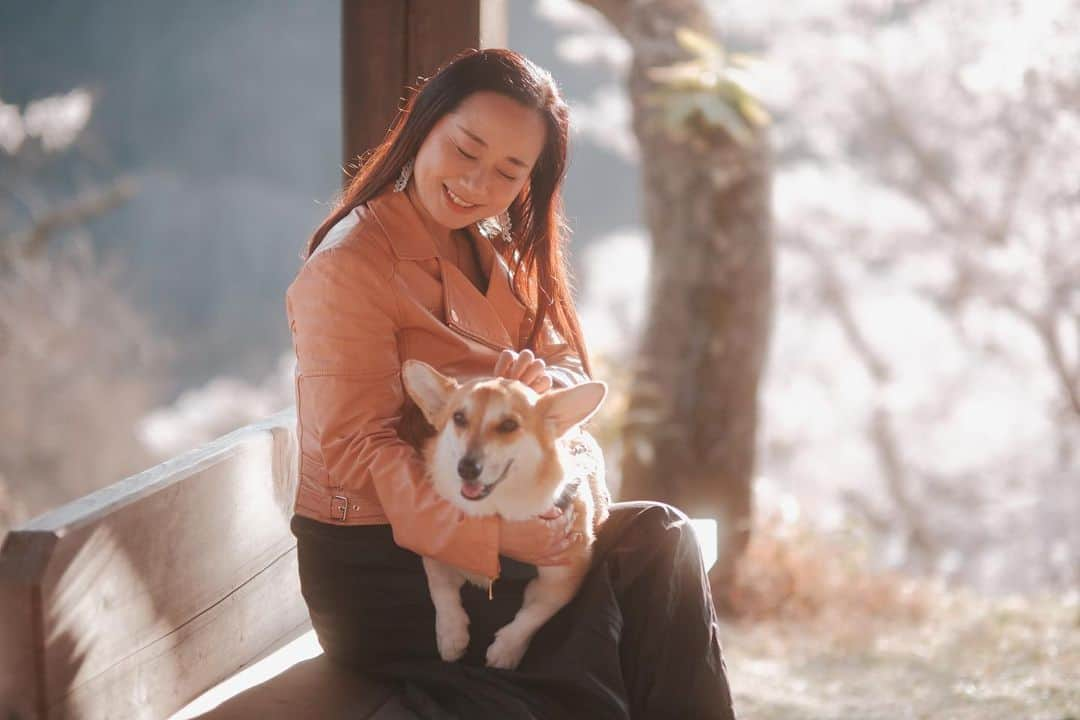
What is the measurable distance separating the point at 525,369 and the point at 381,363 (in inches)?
11.3

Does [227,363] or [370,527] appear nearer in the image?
[370,527]

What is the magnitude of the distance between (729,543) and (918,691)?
1605 millimetres

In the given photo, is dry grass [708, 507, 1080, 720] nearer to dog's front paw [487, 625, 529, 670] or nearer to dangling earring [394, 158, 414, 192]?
dog's front paw [487, 625, 529, 670]

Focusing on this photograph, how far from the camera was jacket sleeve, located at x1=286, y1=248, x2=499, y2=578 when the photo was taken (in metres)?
2.18

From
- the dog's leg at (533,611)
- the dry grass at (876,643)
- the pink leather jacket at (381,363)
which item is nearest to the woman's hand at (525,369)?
the pink leather jacket at (381,363)

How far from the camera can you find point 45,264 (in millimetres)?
11391

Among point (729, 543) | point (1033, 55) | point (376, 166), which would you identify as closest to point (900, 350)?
point (1033, 55)

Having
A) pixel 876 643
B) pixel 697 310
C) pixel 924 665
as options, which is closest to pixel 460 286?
pixel 924 665

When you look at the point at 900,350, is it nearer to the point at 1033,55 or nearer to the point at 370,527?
the point at 1033,55

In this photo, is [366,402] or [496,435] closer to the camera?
[496,435]

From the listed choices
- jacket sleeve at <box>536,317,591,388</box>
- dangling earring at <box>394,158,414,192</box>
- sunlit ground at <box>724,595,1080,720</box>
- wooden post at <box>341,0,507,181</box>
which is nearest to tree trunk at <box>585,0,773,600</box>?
sunlit ground at <box>724,595,1080,720</box>

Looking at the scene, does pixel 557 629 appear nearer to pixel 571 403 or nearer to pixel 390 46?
pixel 571 403

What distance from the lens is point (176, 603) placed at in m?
2.19

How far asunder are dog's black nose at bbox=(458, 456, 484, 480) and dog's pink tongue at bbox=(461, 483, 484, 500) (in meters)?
0.02
